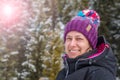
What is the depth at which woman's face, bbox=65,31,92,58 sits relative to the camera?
251 cm

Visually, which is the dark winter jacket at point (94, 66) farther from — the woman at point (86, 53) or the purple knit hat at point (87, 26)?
the purple knit hat at point (87, 26)

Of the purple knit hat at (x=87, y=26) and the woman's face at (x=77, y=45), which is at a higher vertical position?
the purple knit hat at (x=87, y=26)

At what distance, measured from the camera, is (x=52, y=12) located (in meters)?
33.6

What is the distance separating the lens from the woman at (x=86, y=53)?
2.36 meters

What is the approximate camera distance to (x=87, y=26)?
2623 millimetres

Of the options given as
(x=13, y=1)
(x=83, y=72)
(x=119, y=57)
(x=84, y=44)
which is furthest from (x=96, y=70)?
(x=13, y=1)

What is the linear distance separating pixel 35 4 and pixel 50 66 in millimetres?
9120

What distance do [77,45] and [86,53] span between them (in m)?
0.11

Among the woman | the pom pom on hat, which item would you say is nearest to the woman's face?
the woman

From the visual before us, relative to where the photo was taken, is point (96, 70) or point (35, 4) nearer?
point (96, 70)

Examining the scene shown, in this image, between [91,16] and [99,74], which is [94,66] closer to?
[99,74]

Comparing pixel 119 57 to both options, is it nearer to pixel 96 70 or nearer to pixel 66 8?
pixel 66 8

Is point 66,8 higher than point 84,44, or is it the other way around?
point 84,44

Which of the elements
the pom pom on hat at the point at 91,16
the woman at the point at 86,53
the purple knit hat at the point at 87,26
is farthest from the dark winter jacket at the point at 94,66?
the pom pom on hat at the point at 91,16
